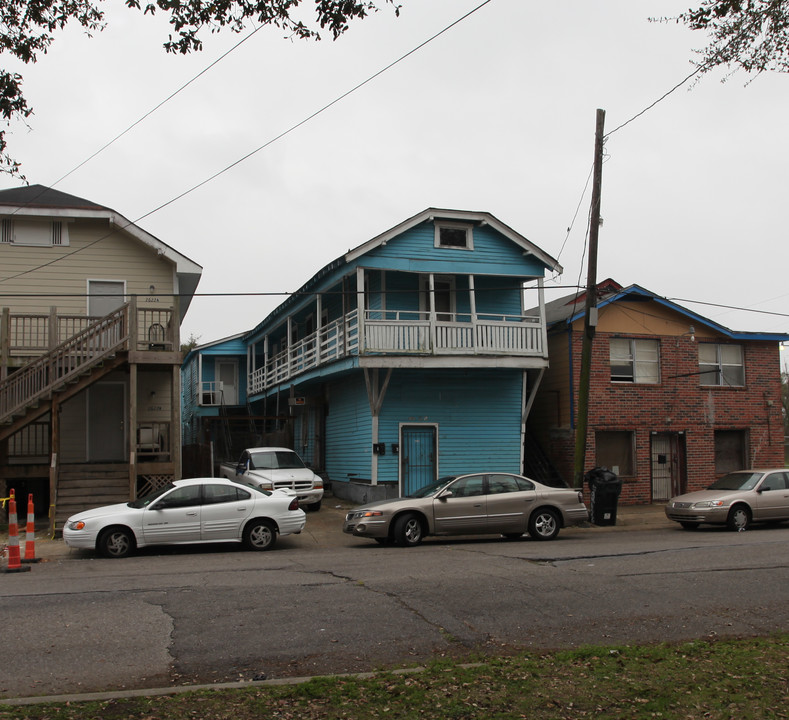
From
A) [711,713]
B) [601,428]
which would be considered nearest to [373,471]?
[601,428]

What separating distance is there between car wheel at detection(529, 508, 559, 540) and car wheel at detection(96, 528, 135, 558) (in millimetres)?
7433

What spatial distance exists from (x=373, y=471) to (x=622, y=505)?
7385 mm

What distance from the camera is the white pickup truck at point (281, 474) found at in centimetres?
2070

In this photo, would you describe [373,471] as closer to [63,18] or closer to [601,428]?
[601,428]

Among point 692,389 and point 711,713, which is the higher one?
point 692,389

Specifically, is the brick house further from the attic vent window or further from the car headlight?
the car headlight

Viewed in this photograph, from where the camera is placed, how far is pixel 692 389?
24.8 meters

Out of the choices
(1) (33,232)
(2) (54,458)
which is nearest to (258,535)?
(2) (54,458)

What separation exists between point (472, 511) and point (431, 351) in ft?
20.0

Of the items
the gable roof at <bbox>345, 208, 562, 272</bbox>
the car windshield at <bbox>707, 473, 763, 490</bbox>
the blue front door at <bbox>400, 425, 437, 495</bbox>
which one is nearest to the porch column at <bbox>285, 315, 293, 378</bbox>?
the blue front door at <bbox>400, 425, 437, 495</bbox>

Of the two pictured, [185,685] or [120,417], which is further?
[120,417]

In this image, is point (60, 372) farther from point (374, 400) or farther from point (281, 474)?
point (374, 400)

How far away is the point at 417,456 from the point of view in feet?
73.2

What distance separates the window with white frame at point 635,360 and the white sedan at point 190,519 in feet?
40.7
